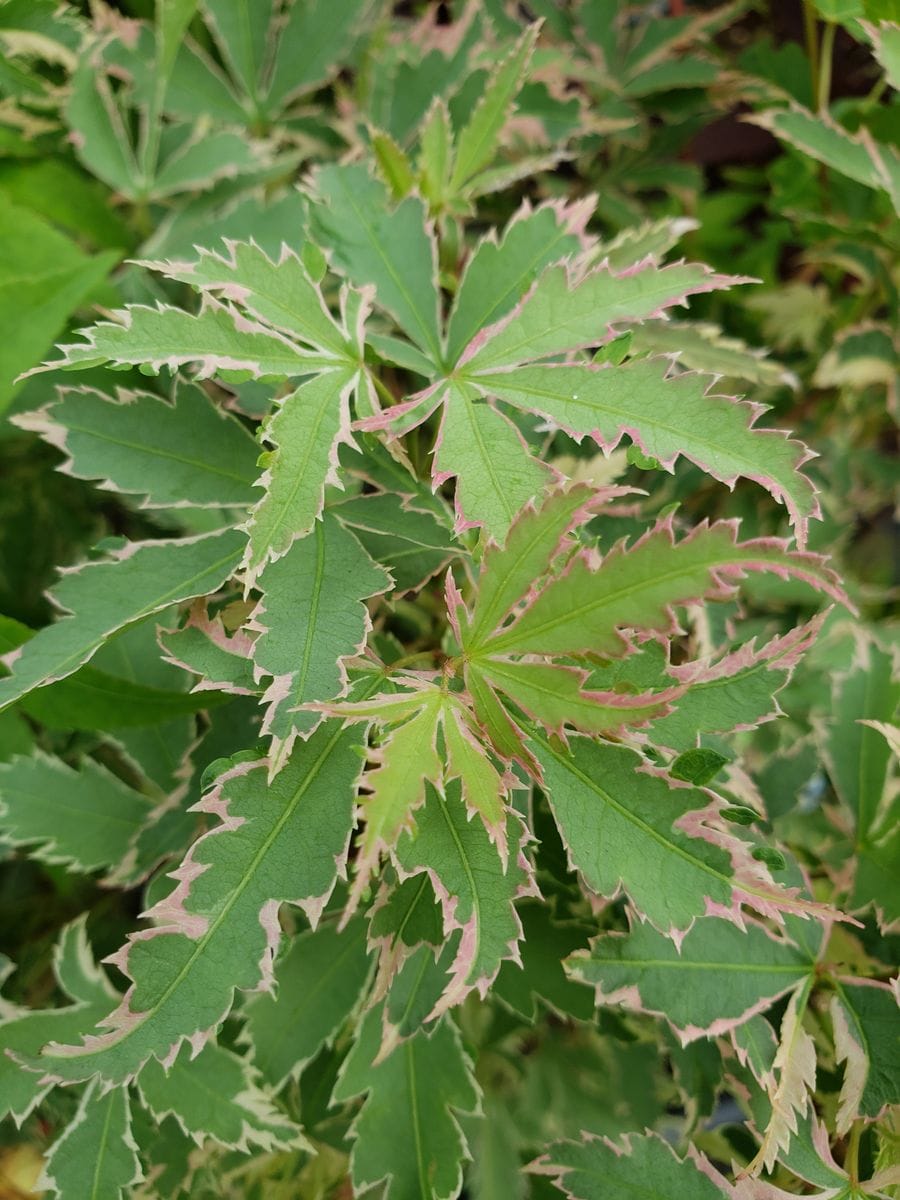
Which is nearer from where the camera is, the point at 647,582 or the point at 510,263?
the point at 647,582

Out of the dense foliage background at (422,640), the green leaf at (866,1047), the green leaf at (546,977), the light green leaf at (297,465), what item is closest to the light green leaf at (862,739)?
the dense foliage background at (422,640)

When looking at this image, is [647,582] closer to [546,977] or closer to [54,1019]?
[546,977]

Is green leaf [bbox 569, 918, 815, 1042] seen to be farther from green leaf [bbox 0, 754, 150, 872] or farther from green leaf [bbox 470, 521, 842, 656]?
green leaf [bbox 0, 754, 150, 872]

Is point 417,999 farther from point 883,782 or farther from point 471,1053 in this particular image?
point 883,782

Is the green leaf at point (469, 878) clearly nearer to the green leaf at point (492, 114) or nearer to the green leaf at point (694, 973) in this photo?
the green leaf at point (694, 973)

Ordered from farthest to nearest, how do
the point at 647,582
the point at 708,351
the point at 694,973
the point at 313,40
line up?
the point at 313,40
the point at 708,351
the point at 694,973
the point at 647,582

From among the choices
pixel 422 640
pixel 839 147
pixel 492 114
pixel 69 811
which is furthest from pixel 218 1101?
pixel 839 147
